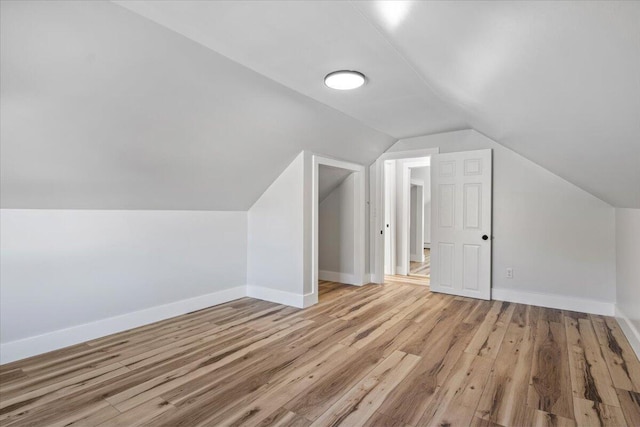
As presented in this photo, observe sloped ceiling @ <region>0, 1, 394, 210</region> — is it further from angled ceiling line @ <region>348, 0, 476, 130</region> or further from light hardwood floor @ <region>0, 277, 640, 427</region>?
light hardwood floor @ <region>0, 277, 640, 427</region>

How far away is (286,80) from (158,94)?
3.24 feet

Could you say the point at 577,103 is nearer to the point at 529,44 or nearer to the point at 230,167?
the point at 529,44

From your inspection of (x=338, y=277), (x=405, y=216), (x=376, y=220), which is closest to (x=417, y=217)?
(x=405, y=216)

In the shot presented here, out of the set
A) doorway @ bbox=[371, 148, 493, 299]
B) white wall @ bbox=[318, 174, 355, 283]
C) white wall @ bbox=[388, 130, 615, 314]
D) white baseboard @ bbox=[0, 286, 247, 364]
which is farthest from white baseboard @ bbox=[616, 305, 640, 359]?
white baseboard @ bbox=[0, 286, 247, 364]

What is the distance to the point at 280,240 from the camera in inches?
161

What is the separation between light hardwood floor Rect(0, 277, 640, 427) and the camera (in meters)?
1.83

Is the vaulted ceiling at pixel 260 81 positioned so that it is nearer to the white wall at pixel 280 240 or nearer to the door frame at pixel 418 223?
the white wall at pixel 280 240

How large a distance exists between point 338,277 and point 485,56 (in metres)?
4.25

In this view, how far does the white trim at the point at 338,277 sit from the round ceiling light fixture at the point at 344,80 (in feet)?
10.5

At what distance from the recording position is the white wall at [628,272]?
8.93 feet

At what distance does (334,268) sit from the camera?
5.39 metres

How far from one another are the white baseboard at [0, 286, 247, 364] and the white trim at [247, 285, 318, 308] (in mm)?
395

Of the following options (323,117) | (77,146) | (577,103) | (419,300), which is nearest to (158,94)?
(77,146)

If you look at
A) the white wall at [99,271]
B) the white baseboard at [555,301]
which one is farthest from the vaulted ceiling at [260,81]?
the white baseboard at [555,301]
